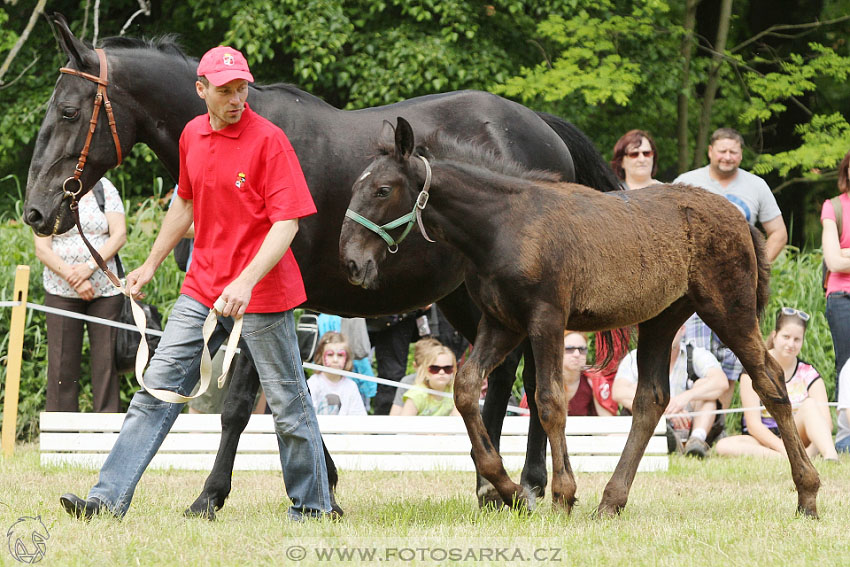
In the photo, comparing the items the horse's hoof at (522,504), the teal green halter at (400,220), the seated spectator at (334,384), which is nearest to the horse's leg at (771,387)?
the horse's hoof at (522,504)

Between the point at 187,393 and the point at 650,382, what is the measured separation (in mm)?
2525

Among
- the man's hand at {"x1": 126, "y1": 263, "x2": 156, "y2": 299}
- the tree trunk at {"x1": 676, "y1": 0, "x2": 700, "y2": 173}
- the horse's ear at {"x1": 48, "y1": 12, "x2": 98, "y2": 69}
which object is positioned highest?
the tree trunk at {"x1": 676, "y1": 0, "x2": 700, "y2": 173}

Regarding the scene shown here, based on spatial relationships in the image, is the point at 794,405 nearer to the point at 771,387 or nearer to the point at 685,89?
the point at 771,387

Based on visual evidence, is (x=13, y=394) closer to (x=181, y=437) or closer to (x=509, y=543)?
(x=181, y=437)

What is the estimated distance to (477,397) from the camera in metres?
5.22

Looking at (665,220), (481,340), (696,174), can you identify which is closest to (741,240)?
(665,220)

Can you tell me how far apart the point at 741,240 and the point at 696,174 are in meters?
3.43

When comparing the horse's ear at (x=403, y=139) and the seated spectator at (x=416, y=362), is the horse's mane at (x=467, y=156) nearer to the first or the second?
the horse's ear at (x=403, y=139)

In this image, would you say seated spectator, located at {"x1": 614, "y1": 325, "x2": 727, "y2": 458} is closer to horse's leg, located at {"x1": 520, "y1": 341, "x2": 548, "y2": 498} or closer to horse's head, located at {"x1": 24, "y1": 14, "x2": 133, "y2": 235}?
horse's leg, located at {"x1": 520, "y1": 341, "x2": 548, "y2": 498}

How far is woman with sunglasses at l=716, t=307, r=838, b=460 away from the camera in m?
8.53

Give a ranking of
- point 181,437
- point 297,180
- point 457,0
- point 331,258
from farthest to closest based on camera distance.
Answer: point 457,0 → point 181,437 → point 331,258 → point 297,180

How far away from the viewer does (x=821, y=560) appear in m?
4.41

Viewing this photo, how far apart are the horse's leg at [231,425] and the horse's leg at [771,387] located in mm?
2516

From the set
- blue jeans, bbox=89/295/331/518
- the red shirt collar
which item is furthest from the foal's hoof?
the red shirt collar
